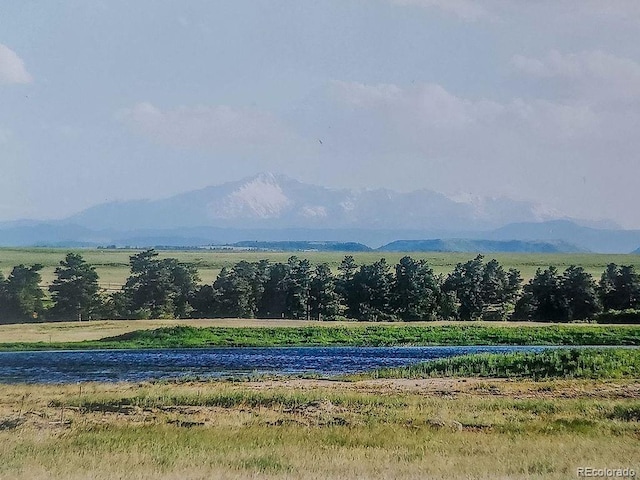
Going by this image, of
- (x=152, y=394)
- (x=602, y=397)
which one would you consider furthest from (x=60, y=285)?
(x=602, y=397)

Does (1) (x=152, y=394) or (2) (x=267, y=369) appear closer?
(1) (x=152, y=394)

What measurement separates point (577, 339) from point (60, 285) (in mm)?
43074

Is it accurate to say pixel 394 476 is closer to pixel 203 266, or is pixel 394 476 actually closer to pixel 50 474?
pixel 50 474

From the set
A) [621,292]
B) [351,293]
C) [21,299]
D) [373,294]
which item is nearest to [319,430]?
[21,299]

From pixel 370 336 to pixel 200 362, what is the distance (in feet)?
63.1

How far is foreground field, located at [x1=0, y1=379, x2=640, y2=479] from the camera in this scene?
18547mm

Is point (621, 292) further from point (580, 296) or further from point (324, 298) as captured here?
point (324, 298)

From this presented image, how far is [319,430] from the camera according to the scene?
2319 centimetres

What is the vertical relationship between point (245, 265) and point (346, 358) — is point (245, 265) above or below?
above

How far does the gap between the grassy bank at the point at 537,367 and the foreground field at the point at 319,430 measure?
259cm

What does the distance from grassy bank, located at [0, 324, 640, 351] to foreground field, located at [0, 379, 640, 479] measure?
24677 millimetres

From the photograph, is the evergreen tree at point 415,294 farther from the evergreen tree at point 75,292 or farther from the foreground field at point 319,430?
the foreground field at point 319,430

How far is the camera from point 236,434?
892 inches

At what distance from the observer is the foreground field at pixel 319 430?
60.8ft
